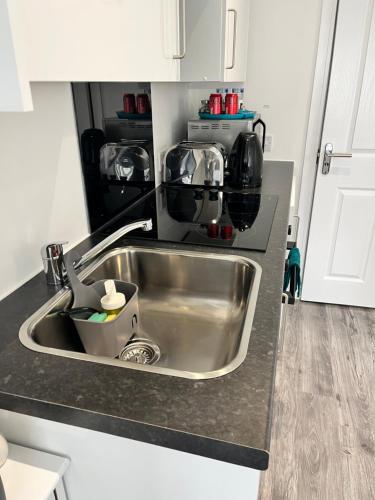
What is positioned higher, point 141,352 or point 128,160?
point 128,160

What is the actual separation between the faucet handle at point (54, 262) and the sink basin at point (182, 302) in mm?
45

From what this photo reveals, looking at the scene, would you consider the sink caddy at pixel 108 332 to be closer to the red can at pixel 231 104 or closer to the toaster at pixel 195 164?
the toaster at pixel 195 164

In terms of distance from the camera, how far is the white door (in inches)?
73.9

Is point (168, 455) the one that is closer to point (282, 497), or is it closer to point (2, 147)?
point (2, 147)

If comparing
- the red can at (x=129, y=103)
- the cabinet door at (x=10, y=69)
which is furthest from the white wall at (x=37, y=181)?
the cabinet door at (x=10, y=69)

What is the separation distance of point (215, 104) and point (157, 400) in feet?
5.60

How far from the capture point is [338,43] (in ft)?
6.22

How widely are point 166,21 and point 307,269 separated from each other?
5.84 ft

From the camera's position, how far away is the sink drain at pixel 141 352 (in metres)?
0.92

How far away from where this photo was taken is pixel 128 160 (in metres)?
1.40

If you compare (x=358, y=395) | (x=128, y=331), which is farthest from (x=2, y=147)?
(x=358, y=395)

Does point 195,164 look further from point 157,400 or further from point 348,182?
point 157,400

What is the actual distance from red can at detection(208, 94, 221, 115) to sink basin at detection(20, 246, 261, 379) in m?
1.14

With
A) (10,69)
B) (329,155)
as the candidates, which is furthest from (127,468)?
(329,155)
